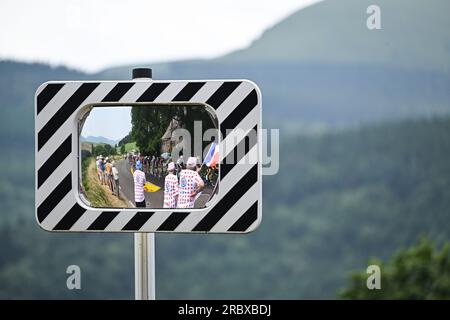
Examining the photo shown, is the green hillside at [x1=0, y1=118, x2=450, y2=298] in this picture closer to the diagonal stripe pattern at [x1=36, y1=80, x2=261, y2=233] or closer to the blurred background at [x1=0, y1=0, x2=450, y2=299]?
the blurred background at [x1=0, y1=0, x2=450, y2=299]

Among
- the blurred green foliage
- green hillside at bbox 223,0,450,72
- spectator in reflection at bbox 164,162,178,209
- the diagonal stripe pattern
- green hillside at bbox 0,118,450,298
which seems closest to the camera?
the diagonal stripe pattern

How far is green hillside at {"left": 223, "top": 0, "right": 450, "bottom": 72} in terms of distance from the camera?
30031 mm

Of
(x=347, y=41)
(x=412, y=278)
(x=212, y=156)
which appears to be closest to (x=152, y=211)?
(x=212, y=156)

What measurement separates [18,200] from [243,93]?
3396 centimetres

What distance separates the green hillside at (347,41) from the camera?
3003 centimetres

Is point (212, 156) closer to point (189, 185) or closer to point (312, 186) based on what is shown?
point (189, 185)

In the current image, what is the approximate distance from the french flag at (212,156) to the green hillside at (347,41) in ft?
92.8

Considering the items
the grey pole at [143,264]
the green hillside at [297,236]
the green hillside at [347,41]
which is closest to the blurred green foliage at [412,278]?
the green hillside at [347,41]

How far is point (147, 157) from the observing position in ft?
6.26

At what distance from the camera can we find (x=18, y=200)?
112ft

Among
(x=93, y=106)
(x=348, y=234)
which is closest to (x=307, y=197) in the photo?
(x=348, y=234)

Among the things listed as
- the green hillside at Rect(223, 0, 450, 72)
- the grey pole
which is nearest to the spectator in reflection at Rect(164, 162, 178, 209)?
the grey pole

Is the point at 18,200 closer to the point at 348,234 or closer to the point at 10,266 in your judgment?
the point at 10,266

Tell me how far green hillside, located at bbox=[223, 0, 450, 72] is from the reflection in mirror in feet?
92.7
